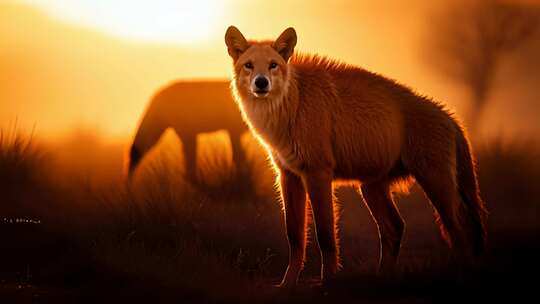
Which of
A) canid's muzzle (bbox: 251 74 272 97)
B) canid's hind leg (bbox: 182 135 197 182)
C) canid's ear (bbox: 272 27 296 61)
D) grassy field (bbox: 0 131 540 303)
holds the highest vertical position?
canid's ear (bbox: 272 27 296 61)

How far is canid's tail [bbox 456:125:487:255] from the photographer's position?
7.36 metres

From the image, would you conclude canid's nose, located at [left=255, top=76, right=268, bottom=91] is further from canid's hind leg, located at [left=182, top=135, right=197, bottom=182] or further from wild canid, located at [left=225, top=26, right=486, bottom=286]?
canid's hind leg, located at [left=182, top=135, right=197, bottom=182]

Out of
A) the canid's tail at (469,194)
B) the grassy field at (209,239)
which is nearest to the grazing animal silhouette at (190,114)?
the grassy field at (209,239)

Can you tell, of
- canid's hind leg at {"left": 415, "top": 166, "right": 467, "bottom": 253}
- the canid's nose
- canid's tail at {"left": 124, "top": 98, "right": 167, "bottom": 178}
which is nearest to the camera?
the canid's nose

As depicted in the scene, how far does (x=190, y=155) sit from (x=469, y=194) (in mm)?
6353

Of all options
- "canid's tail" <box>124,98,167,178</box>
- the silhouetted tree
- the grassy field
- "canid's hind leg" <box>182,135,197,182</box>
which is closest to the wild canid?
the grassy field

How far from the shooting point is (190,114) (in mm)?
13500

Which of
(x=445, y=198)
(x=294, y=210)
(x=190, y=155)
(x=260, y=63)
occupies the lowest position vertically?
(x=294, y=210)

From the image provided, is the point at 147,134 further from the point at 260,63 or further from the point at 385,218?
the point at 260,63

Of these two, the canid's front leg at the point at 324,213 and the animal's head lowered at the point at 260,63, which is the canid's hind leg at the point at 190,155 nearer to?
the animal's head lowered at the point at 260,63

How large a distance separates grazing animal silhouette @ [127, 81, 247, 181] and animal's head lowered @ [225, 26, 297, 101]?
6080 mm

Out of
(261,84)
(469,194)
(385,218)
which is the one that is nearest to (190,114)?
(385,218)

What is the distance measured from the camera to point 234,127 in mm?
13430

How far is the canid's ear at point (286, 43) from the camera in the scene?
6.82m
